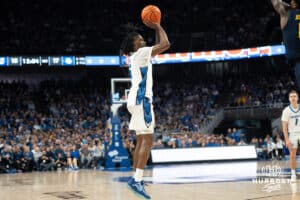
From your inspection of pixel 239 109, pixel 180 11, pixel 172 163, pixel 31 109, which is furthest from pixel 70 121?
pixel 180 11

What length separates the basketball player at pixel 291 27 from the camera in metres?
4.64

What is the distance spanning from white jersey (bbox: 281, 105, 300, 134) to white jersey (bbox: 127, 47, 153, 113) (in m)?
4.99

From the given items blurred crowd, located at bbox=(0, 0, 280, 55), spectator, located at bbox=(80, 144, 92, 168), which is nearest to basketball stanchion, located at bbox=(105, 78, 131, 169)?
spectator, located at bbox=(80, 144, 92, 168)

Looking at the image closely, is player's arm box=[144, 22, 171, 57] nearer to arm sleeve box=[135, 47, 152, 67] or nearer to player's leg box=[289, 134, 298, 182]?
arm sleeve box=[135, 47, 152, 67]

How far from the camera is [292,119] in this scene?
34.3 ft

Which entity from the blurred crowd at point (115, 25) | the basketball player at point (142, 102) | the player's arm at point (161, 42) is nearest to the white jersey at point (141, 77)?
the basketball player at point (142, 102)

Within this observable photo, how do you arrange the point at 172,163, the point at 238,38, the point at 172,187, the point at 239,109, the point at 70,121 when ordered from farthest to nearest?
the point at 238,38, the point at 239,109, the point at 70,121, the point at 172,163, the point at 172,187

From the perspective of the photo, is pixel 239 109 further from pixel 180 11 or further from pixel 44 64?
pixel 44 64

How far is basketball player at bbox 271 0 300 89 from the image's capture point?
464 centimetres

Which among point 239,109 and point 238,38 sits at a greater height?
point 238,38

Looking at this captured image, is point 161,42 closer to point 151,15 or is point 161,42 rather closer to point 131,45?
point 151,15

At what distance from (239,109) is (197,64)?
5127 millimetres

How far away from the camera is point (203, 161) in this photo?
2061 cm

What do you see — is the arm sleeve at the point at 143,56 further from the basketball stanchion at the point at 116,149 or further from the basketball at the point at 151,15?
Answer: the basketball stanchion at the point at 116,149
